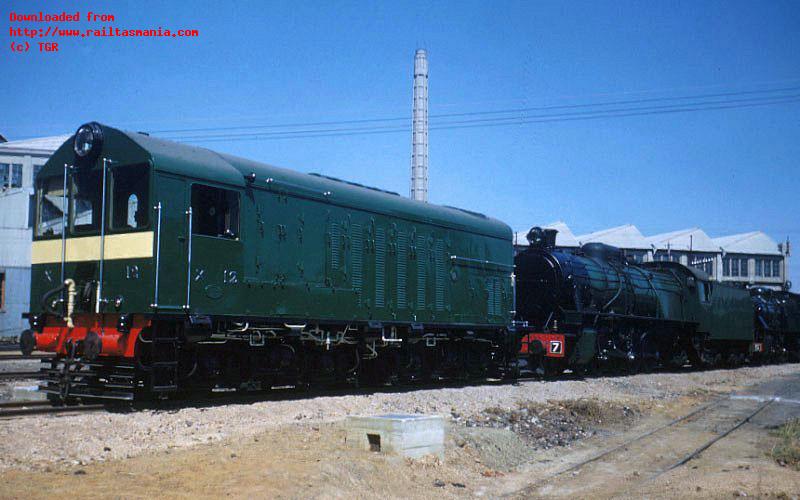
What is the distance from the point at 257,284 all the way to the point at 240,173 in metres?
1.91

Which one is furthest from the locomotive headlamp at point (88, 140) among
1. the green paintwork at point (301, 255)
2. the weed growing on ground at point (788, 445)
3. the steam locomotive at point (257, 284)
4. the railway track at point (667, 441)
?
the weed growing on ground at point (788, 445)

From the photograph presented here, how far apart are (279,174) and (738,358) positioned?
87.3ft

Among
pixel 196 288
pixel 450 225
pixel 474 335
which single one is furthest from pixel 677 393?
pixel 196 288

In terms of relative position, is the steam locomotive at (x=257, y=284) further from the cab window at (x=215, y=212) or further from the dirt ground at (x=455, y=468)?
the dirt ground at (x=455, y=468)

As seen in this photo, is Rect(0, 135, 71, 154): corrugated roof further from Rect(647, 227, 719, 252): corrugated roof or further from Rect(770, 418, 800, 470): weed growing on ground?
Rect(647, 227, 719, 252): corrugated roof

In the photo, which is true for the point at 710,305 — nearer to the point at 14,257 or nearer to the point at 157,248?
the point at 157,248

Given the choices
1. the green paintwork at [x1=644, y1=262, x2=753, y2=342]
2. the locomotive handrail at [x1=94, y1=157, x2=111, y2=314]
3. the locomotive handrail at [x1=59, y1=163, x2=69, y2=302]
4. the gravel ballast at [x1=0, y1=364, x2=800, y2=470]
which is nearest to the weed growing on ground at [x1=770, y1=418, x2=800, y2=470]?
the gravel ballast at [x1=0, y1=364, x2=800, y2=470]

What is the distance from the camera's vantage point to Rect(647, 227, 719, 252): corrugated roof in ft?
281

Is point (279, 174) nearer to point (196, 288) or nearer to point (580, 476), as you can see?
point (196, 288)

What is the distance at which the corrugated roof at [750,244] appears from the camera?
87.6 metres

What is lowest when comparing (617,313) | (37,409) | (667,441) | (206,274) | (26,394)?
(667,441)

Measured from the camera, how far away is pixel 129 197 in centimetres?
1157

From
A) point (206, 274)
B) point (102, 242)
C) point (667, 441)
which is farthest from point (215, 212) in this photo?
point (667, 441)

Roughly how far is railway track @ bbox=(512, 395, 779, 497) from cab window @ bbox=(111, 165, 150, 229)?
6758 mm
